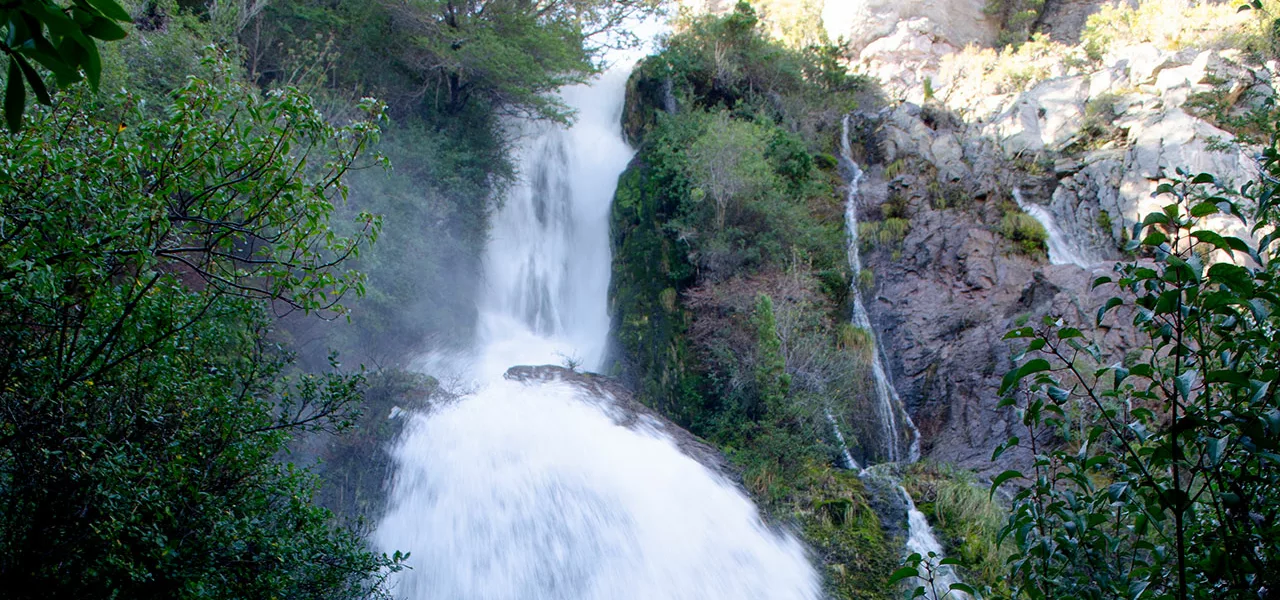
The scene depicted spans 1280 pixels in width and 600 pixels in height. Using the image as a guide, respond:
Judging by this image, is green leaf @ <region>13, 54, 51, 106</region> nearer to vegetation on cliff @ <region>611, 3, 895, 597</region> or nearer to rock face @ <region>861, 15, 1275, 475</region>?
vegetation on cliff @ <region>611, 3, 895, 597</region>

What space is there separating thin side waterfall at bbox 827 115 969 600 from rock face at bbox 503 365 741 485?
203cm

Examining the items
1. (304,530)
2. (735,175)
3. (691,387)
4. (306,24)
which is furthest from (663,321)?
(304,530)

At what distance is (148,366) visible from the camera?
153 inches

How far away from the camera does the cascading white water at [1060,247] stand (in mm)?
13883

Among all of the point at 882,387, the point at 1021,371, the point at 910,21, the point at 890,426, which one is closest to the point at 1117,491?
the point at 1021,371

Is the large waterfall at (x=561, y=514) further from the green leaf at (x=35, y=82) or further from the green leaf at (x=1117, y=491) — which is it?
the green leaf at (x=35, y=82)

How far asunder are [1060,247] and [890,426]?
578 centimetres

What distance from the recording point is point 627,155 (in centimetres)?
2059

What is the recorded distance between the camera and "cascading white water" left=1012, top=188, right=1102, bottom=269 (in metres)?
13.9

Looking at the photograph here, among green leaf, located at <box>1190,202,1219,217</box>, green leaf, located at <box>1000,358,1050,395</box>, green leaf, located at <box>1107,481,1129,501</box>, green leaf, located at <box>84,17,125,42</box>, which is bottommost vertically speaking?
green leaf, located at <box>1107,481,1129,501</box>

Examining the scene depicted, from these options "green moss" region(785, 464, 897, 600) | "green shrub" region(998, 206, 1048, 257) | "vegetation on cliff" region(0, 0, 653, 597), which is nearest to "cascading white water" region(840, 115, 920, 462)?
"green moss" region(785, 464, 897, 600)

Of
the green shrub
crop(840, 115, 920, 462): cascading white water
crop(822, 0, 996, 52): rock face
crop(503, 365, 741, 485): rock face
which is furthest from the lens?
crop(822, 0, 996, 52): rock face

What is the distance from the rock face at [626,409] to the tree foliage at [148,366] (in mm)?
6185

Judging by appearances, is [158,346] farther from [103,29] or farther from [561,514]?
[561,514]
